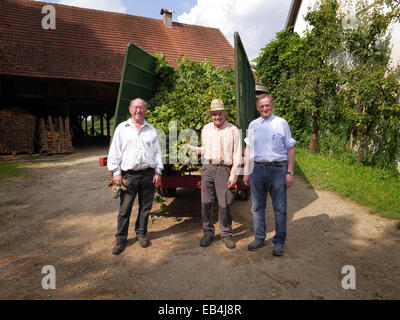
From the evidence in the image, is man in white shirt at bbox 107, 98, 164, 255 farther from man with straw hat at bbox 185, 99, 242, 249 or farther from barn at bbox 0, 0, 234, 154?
barn at bbox 0, 0, 234, 154

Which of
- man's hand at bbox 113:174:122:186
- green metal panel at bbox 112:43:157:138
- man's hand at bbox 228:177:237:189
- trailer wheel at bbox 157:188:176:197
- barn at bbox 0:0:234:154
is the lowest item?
trailer wheel at bbox 157:188:176:197

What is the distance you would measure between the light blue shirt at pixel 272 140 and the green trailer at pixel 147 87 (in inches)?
18.1

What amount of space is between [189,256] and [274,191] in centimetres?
126

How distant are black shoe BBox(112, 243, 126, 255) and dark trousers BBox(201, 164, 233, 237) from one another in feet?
3.48

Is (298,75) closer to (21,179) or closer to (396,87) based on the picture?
(396,87)

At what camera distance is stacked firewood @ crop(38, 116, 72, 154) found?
40.4 ft

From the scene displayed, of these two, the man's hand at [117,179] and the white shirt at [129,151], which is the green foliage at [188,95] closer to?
the white shirt at [129,151]

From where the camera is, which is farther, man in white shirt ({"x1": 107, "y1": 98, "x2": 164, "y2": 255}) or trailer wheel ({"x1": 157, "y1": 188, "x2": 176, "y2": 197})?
trailer wheel ({"x1": 157, "y1": 188, "x2": 176, "y2": 197})

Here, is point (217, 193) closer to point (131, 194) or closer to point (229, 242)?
point (229, 242)

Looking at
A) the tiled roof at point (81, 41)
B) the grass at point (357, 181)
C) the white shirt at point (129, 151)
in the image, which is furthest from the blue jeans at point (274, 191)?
the tiled roof at point (81, 41)

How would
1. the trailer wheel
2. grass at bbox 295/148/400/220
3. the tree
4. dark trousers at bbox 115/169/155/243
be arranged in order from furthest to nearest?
the tree → the trailer wheel → grass at bbox 295/148/400/220 → dark trousers at bbox 115/169/155/243

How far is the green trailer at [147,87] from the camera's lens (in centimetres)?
375

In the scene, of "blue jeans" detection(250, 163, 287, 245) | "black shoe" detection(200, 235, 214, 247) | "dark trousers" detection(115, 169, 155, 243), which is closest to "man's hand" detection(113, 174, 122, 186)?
"dark trousers" detection(115, 169, 155, 243)

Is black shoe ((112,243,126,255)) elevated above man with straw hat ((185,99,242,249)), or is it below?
below
